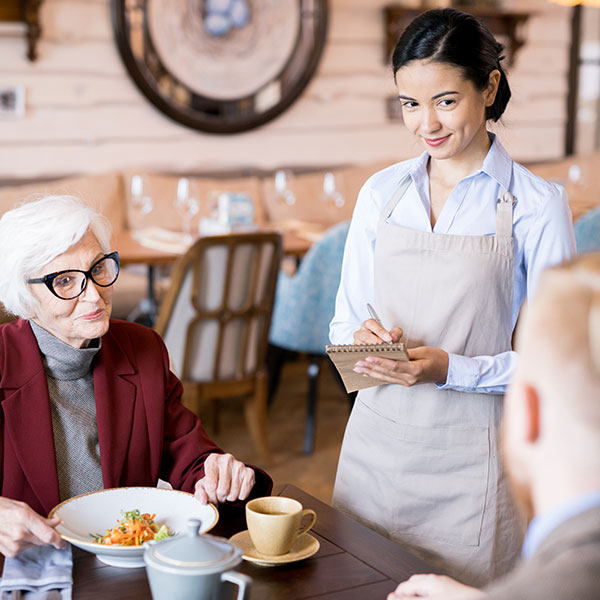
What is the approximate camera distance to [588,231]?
3539 mm

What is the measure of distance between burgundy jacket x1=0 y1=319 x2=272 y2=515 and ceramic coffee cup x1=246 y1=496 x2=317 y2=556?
0.76 feet

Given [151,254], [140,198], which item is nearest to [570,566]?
[151,254]

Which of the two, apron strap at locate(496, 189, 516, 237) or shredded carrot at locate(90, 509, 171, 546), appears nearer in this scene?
shredded carrot at locate(90, 509, 171, 546)

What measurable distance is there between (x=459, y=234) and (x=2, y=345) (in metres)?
0.87

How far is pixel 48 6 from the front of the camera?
4586 millimetres

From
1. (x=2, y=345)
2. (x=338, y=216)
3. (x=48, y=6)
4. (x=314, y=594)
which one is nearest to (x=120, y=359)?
(x=2, y=345)

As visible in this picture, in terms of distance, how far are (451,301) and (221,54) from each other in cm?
378

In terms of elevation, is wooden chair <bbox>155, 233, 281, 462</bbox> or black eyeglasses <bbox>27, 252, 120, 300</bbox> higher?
black eyeglasses <bbox>27, 252, 120, 300</bbox>

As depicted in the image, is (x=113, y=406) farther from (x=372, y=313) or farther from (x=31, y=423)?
(x=372, y=313)

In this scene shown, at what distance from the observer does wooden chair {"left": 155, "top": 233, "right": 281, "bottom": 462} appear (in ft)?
10.4

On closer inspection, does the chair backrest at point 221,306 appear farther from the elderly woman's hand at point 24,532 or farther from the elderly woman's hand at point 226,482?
the elderly woman's hand at point 24,532

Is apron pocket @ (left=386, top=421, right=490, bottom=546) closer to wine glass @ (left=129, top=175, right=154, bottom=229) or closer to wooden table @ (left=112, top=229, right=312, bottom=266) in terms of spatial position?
wooden table @ (left=112, top=229, right=312, bottom=266)

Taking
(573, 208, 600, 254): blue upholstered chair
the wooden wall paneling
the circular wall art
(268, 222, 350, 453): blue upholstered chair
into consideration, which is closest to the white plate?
(268, 222, 350, 453): blue upholstered chair

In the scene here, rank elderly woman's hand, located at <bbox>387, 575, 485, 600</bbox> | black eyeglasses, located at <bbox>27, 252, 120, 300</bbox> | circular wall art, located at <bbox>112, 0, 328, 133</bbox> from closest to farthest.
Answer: elderly woman's hand, located at <bbox>387, 575, 485, 600</bbox>
black eyeglasses, located at <bbox>27, 252, 120, 300</bbox>
circular wall art, located at <bbox>112, 0, 328, 133</bbox>
